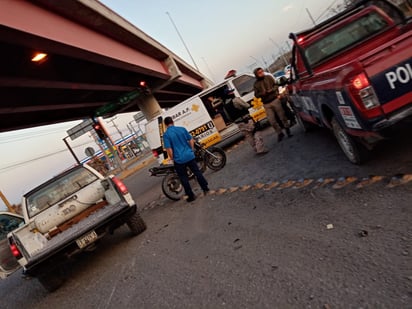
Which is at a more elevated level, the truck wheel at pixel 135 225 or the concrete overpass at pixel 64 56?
the concrete overpass at pixel 64 56

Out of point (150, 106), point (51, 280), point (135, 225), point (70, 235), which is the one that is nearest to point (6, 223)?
point (51, 280)

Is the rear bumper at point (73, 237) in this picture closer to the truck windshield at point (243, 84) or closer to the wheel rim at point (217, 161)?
the wheel rim at point (217, 161)

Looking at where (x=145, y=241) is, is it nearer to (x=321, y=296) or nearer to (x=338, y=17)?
(x=321, y=296)

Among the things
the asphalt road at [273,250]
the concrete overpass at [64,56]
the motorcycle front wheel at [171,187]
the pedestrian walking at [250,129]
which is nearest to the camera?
the asphalt road at [273,250]

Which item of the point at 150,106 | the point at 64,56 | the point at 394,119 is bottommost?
the point at 394,119

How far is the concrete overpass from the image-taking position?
6531mm

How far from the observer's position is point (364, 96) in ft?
11.0

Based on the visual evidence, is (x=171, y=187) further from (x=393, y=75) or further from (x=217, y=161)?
(x=393, y=75)

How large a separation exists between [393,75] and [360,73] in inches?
13.4

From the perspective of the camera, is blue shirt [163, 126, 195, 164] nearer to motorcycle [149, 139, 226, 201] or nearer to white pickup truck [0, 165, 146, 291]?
motorcycle [149, 139, 226, 201]

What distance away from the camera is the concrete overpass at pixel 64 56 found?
6531mm

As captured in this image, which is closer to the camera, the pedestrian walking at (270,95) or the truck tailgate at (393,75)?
the truck tailgate at (393,75)

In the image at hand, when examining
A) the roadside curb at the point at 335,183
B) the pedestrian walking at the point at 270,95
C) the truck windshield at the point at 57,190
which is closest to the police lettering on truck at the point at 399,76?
the roadside curb at the point at 335,183

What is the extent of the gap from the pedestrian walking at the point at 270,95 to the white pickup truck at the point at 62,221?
14.6 feet
